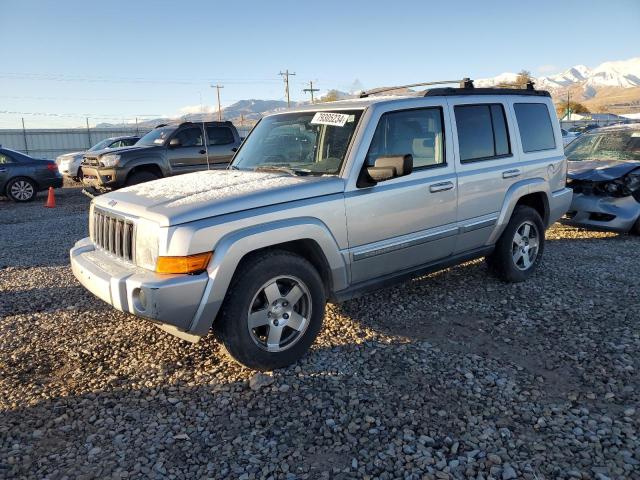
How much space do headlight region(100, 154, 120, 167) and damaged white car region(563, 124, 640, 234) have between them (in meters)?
9.15

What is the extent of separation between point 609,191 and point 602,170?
1.20ft

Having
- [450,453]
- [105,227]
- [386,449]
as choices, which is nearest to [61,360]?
[105,227]

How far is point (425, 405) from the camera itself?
322 cm

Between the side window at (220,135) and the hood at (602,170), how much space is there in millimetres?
7754

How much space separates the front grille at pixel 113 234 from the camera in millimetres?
3551

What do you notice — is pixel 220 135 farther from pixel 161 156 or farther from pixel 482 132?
pixel 482 132

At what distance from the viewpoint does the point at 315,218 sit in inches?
144

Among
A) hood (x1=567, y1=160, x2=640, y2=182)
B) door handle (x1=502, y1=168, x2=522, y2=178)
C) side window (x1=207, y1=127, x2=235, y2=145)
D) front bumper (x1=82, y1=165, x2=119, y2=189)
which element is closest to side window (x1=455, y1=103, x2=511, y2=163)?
door handle (x1=502, y1=168, x2=522, y2=178)

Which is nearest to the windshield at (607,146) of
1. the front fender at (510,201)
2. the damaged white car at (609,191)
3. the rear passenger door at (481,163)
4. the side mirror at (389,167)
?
the damaged white car at (609,191)

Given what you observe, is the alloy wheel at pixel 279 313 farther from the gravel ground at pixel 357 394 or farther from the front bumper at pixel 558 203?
the front bumper at pixel 558 203

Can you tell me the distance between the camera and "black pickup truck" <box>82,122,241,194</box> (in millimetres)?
11467

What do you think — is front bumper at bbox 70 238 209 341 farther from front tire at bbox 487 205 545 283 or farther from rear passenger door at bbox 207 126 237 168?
rear passenger door at bbox 207 126 237 168

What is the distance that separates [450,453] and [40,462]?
7.29ft

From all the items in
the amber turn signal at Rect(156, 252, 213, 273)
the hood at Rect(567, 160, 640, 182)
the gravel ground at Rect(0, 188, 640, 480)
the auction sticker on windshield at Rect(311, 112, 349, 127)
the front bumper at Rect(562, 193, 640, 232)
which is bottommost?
the gravel ground at Rect(0, 188, 640, 480)
